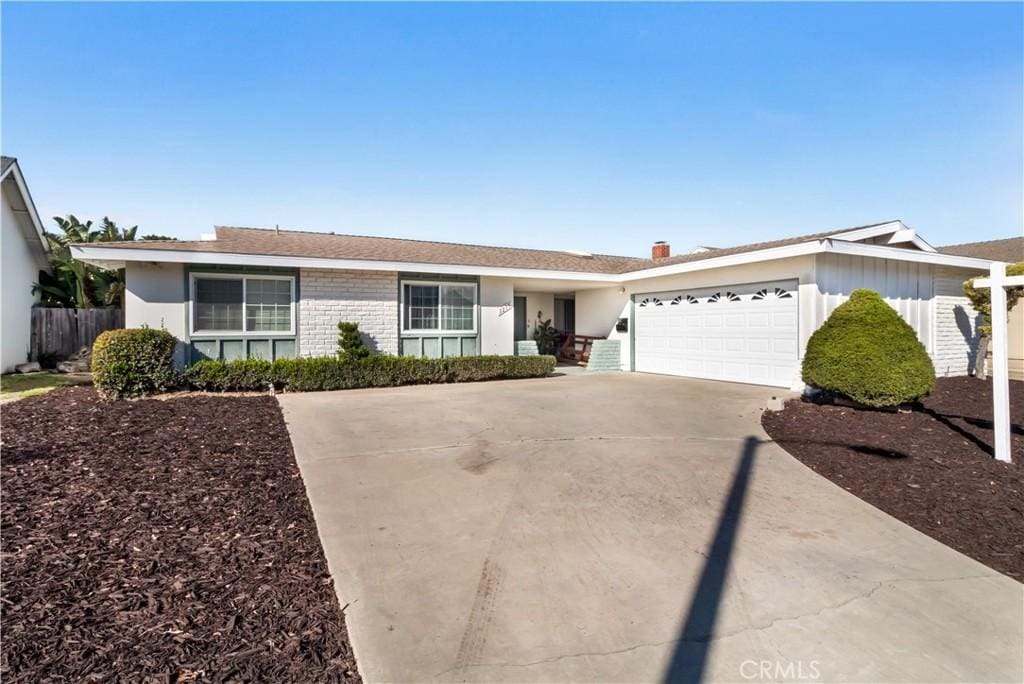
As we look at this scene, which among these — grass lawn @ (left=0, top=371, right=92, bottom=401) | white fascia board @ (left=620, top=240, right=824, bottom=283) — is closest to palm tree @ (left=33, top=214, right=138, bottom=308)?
grass lawn @ (left=0, top=371, right=92, bottom=401)

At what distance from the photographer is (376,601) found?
2.82 meters

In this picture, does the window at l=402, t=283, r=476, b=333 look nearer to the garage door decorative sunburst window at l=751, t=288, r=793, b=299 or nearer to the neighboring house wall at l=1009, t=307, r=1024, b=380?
the garage door decorative sunburst window at l=751, t=288, r=793, b=299

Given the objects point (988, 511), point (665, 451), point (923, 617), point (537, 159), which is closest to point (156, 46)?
point (537, 159)

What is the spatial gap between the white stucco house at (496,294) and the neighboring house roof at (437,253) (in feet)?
0.12

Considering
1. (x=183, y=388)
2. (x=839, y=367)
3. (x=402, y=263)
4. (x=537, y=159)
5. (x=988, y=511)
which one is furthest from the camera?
(x=537, y=159)

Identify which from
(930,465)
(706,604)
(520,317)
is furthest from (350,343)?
(930,465)

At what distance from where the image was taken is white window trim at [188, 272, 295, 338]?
10.3 meters

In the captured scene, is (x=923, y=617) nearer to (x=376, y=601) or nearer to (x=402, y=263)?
(x=376, y=601)

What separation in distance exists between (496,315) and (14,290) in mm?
12644

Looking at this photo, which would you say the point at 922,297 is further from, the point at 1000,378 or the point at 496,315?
the point at 496,315

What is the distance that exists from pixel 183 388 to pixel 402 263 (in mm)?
5074

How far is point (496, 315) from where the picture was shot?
1332cm

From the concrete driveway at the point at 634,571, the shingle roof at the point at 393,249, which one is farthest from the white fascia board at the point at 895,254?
the concrete driveway at the point at 634,571
